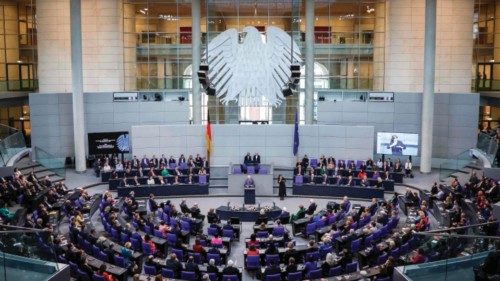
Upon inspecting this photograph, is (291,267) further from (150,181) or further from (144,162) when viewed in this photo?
(144,162)

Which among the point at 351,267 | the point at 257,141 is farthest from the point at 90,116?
the point at 351,267

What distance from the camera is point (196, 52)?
31.7m

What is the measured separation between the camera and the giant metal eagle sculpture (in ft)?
89.6

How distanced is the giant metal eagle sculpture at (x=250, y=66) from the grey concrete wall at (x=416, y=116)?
4.95 meters

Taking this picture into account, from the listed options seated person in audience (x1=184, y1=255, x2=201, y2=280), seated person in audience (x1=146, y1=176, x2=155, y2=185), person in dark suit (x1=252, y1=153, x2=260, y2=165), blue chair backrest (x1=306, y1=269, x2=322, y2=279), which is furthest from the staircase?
blue chair backrest (x1=306, y1=269, x2=322, y2=279)

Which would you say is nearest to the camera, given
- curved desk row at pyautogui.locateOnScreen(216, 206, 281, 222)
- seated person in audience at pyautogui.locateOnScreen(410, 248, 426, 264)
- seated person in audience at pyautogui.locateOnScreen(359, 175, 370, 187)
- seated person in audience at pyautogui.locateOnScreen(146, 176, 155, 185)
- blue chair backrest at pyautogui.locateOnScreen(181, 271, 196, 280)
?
seated person in audience at pyautogui.locateOnScreen(410, 248, 426, 264)

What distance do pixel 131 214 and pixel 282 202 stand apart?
735 cm

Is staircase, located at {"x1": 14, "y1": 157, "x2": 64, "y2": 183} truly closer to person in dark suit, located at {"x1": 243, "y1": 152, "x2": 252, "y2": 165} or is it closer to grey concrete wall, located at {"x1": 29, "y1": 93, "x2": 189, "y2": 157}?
grey concrete wall, located at {"x1": 29, "y1": 93, "x2": 189, "y2": 157}

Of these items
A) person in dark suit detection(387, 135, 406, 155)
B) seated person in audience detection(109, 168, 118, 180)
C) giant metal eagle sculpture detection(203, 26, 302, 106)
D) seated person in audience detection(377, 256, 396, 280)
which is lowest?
Result: seated person in audience detection(377, 256, 396, 280)

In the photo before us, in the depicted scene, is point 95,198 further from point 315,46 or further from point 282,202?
point 315,46

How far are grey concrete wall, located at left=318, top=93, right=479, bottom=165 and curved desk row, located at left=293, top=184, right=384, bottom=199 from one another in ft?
22.9

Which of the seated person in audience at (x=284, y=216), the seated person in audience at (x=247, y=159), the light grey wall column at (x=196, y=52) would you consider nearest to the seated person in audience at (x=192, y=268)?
the seated person in audience at (x=284, y=216)

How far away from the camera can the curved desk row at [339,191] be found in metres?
25.3

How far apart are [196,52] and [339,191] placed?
1201 cm
